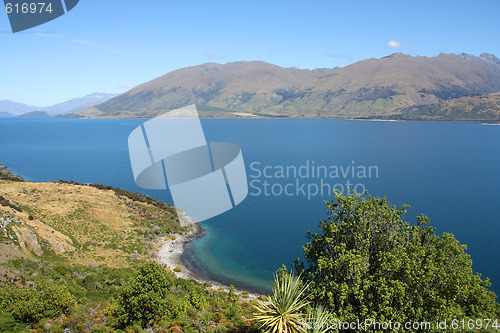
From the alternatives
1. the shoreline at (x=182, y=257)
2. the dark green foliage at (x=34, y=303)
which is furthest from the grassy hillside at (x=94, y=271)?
the shoreline at (x=182, y=257)

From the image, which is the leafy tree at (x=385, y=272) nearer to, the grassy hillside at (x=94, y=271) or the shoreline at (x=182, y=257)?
the grassy hillside at (x=94, y=271)

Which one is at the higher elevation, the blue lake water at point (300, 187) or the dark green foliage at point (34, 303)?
the dark green foliage at point (34, 303)

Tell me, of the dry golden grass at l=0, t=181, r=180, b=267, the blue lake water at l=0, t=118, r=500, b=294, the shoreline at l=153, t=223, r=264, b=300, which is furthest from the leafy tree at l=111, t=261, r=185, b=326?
the blue lake water at l=0, t=118, r=500, b=294

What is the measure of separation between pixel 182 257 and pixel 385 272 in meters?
31.3

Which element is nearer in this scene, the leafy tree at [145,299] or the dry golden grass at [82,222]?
the leafy tree at [145,299]

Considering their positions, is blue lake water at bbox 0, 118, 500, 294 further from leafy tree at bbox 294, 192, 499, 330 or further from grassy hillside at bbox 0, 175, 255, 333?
leafy tree at bbox 294, 192, 499, 330

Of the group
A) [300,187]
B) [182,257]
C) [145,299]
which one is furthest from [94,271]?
[300,187]

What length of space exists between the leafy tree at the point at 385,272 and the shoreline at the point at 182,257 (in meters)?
17.7

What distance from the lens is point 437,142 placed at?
159625 millimetres

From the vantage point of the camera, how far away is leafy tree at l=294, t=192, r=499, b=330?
1672 cm

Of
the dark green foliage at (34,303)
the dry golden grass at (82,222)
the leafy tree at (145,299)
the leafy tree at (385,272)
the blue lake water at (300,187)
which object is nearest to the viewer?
the leafy tree at (385,272)

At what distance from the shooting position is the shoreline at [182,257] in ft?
121

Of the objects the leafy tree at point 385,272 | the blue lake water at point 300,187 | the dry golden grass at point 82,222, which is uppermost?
the leafy tree at point 385,272

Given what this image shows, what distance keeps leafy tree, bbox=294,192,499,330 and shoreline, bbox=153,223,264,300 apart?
1772 centimetres
